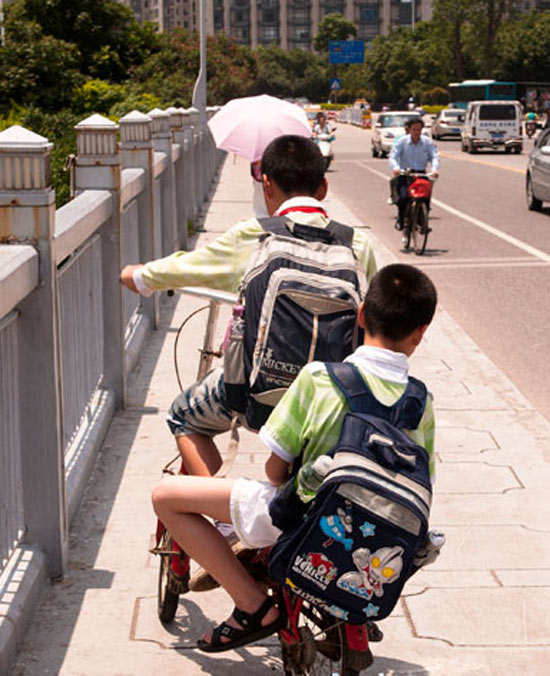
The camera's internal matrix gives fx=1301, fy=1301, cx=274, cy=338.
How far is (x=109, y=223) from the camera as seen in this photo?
7156 millimetres

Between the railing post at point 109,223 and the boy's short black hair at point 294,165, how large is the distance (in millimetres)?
2900

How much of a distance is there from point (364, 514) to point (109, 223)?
14.1ft

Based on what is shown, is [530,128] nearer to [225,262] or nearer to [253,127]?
[253,127]

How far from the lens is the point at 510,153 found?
4688 cm

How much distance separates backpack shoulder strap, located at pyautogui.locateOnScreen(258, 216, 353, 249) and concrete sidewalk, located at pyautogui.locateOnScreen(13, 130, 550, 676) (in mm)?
1384

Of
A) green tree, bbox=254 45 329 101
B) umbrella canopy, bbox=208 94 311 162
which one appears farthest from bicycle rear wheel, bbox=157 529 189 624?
green tree, bbox=254 45 329 101

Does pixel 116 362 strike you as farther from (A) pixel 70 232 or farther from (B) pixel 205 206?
(B) pixel 205 206

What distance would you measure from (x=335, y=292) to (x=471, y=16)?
117 metres

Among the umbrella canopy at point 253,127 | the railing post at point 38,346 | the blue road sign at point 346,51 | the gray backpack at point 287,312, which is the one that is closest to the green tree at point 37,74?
the umbrella canopy at point 253,127

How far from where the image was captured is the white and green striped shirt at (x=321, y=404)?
330 cm

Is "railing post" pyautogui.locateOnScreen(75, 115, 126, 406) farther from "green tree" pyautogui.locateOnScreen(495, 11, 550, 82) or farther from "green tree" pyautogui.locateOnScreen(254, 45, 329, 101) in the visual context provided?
"green tree" pyautogui.locateOnScreen(254, 45, 329, 101)

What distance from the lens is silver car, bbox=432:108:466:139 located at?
192ft

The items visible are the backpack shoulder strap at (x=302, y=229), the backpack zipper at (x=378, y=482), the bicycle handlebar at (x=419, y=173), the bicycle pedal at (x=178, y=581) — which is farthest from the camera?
the bicycle handlebar at (x=419, y=173)

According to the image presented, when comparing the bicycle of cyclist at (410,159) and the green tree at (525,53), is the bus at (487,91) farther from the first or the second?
the bicycle of cyclist at (410,159)
